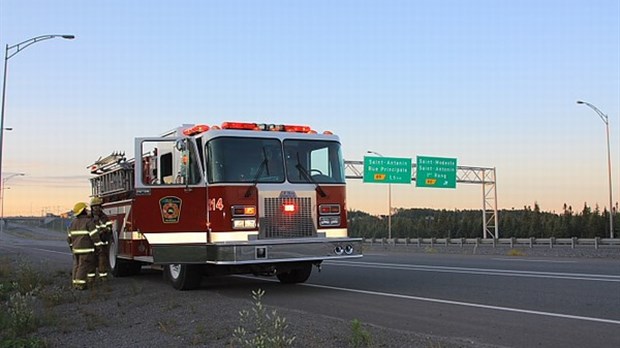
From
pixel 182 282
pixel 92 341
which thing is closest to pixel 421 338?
pixel 92 341

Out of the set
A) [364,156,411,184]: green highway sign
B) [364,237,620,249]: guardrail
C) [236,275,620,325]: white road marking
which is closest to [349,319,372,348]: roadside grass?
[236,275,620,325]: white road marking

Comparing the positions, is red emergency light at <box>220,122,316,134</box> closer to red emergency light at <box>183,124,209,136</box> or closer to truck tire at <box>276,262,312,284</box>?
red emergency light at <box>183,124,209,136</box>

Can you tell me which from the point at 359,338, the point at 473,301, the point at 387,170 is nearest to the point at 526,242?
the point at 387,170

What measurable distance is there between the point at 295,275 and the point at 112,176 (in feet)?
16.8

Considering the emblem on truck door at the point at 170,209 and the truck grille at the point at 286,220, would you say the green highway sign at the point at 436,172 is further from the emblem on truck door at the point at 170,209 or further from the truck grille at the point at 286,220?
the emblem on truck door at the point at 170,209

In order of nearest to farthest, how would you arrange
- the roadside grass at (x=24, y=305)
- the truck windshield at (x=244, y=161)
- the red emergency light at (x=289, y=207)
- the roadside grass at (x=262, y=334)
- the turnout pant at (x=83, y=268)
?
the roadside grass at (x=262, y=334) < the roadside grass at (x=24, y=305) < the truck windshield at (x=244, y=161) < the red emergency light at (x=289, y=207) < the turnout pant at (x=83, y=268)

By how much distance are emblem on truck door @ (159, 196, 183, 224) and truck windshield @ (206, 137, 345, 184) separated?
2.85ft

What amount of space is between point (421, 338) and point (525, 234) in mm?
82798

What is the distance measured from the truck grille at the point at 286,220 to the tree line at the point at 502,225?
6144cm

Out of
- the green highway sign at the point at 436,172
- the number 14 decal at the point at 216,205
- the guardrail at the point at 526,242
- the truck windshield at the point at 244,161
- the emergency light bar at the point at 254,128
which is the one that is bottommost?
the guardrail at the point at 526,242

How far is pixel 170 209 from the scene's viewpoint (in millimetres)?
12055

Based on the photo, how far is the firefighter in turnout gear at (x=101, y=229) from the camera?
48.2 feet

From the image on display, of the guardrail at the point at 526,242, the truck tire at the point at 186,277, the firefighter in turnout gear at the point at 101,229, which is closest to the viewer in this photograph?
the truck tire at the point at 186,277

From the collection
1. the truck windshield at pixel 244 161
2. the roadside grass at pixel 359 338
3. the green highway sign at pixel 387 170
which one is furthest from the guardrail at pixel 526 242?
the roadside grass at pixel 359 338
